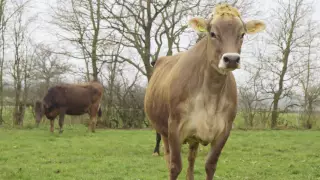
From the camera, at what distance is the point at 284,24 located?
29.7 metres

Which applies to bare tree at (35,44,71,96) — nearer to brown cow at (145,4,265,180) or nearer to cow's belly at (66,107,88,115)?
cow's belly at (66,107,88,115)

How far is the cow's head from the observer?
329cm

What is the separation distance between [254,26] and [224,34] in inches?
24.8

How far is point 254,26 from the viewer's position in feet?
13.1

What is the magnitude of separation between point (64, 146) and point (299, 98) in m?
20.3

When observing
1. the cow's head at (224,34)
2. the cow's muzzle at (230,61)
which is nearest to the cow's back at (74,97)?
the cow's head at (224,34)

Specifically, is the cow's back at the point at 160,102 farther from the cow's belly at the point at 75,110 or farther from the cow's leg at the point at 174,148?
the cow's belly at the point at 75,110

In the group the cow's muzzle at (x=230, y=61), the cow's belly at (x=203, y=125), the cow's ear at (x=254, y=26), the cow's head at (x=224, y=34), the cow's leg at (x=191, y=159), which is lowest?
the cow's leg at (x=191, y=159)

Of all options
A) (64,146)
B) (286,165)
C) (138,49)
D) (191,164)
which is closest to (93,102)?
(138,49)

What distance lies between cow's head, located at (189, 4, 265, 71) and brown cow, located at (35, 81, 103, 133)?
1471cm

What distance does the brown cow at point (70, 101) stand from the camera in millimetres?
18125

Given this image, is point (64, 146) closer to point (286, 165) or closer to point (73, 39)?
point (286, 165)

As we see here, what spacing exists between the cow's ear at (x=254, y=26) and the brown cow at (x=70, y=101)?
48.2ft

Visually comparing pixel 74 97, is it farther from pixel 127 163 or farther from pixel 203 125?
pixel 203 125
